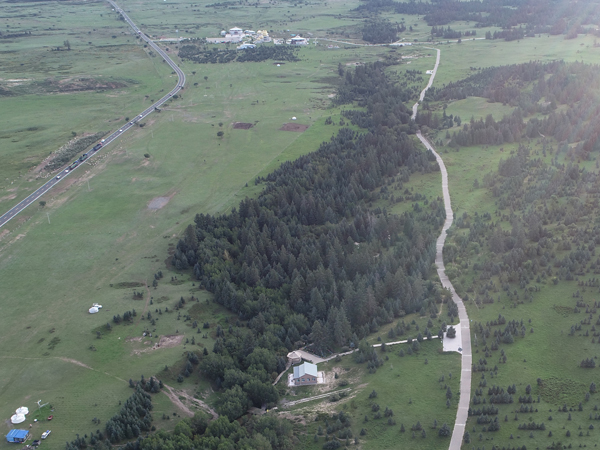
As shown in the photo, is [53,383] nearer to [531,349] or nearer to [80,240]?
[80,240]

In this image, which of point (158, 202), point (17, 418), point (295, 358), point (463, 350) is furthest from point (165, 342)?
point (158, 202)

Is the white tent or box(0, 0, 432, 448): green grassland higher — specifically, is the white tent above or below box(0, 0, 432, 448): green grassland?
below

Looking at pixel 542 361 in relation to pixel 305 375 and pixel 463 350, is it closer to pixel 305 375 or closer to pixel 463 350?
pixel 463 350

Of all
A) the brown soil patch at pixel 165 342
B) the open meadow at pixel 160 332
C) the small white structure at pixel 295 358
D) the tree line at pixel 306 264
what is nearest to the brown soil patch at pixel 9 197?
the open meadow at pixel 160 332

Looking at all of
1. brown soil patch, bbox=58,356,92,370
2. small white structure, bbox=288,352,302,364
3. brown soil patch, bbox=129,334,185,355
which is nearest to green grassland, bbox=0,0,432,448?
brown soil patch, bbox=58,356,92,370

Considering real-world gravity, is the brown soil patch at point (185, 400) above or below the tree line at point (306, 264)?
below

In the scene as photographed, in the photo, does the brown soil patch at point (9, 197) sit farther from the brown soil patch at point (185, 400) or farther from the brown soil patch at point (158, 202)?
the brown soil patch at point (185, 400)

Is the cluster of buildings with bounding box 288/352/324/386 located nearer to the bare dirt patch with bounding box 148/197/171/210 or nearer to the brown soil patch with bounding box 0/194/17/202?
the bare dirt patch with bounding box 148/197/171/210

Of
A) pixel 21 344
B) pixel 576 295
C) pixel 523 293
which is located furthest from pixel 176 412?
pixel 576 295
